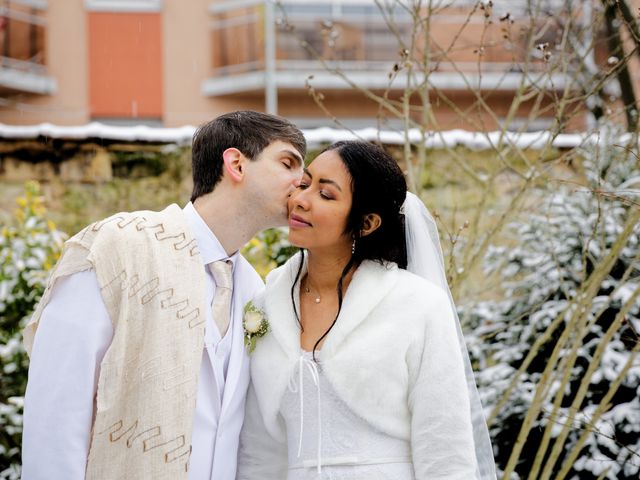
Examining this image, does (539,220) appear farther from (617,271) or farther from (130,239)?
(130,239)

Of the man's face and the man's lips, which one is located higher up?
the man's face

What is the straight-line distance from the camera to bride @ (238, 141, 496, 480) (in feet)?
7.55

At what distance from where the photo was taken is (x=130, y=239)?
2.42m

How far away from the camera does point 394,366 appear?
7.62 feet

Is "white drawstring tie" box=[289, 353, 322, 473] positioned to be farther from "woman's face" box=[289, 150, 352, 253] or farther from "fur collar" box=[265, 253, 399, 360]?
"woman's face" box=[289, 150, 352, 253]

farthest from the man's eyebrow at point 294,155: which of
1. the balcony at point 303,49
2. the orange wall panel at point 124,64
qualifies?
the orange wall panel at point 124,64

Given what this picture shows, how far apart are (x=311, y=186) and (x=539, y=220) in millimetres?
2706

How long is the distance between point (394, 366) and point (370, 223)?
1.35 ft

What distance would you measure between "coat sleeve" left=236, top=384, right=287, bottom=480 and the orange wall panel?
12.3 meters

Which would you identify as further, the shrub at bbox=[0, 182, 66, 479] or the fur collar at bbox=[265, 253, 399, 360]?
the shrub at bbox=[0, 182, 66, 479]

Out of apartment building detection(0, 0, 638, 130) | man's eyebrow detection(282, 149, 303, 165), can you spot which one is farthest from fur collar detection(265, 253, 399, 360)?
apartment building detection(0, 0, 638, 130)

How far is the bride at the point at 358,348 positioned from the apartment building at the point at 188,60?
11.4 meters

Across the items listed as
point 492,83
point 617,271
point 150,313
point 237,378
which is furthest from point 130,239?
point 492,83

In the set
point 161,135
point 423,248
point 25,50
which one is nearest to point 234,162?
point 423,248
